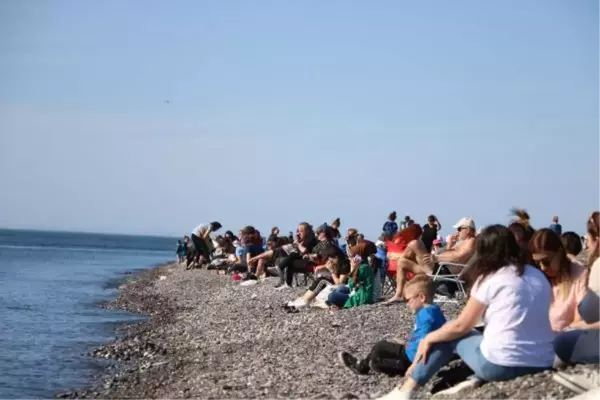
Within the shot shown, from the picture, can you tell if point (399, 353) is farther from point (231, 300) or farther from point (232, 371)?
point (231, 300)

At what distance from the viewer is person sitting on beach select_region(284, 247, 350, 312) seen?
51.0 feet

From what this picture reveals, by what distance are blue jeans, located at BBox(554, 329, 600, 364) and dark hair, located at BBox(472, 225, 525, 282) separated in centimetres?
80

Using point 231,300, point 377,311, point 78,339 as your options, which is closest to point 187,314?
point 231,300

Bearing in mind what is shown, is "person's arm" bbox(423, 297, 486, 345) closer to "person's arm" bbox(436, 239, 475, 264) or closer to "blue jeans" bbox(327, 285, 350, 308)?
"person's arm" bbox(436, 239, 475, 264)

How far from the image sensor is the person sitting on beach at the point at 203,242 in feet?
101

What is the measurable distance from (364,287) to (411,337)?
6463 millimetres

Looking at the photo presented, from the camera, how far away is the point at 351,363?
364 inches

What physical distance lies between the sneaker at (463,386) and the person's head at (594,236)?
5.67ft

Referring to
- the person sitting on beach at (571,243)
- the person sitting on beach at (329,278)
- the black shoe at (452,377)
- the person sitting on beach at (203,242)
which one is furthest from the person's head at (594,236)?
→ the person sitting on beach at (203,242)

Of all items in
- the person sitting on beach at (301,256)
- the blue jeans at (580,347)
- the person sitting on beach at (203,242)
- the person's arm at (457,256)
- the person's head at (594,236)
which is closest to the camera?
the blue jeans at (580,347)

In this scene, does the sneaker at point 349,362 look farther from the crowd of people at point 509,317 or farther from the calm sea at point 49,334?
the calm sea at point 49,334

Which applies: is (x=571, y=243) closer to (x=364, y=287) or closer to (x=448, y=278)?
(x=448, y=278)

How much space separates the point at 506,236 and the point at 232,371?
493cm

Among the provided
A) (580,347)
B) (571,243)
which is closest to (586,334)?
(580,347)
